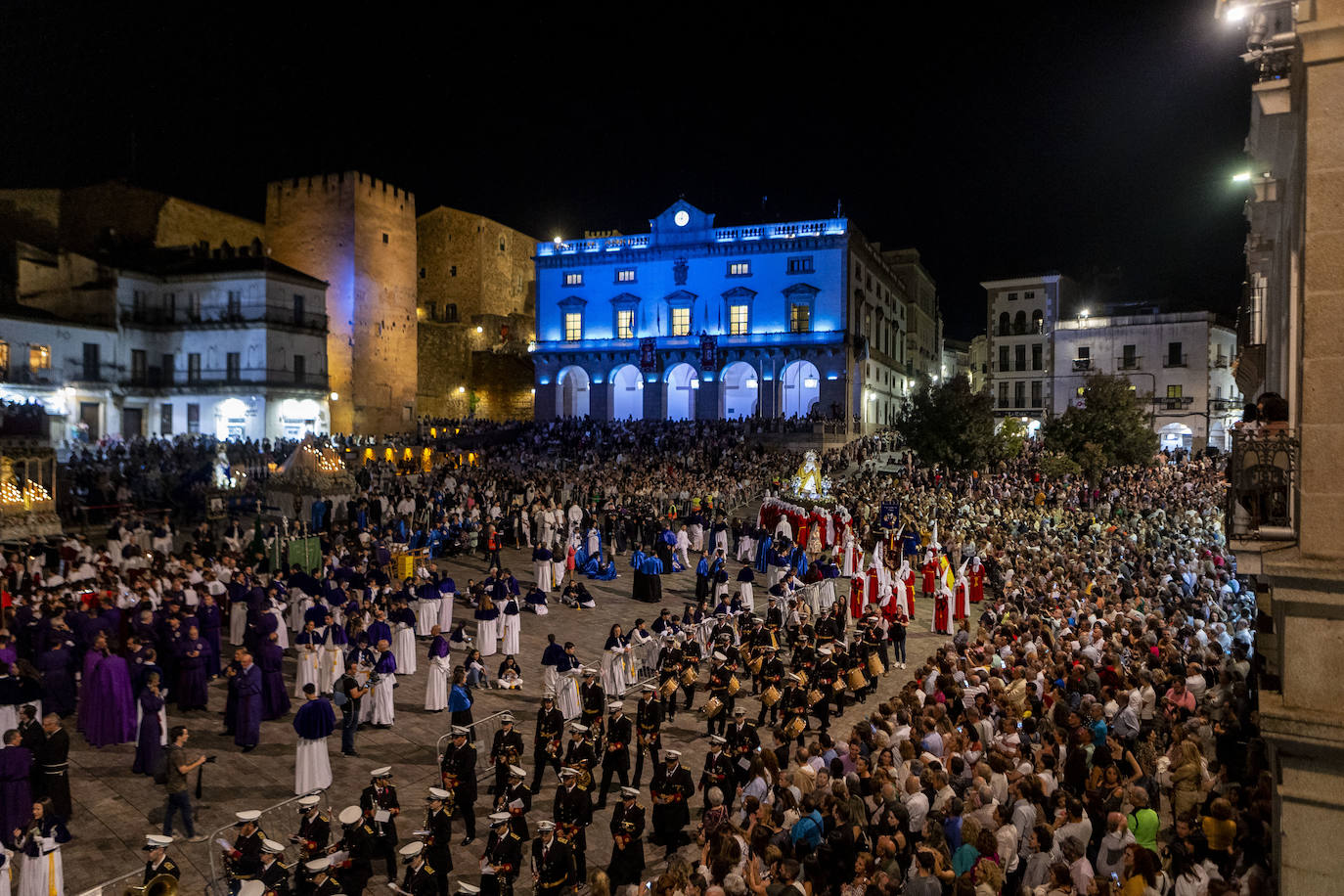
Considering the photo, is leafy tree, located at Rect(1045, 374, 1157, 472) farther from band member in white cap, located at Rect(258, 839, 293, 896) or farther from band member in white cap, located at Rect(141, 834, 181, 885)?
band member in white cap, located at Rect(141, 834, 181, 885)

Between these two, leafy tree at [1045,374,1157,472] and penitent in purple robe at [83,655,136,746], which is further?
leafy tree at [1045,374,1157,472]

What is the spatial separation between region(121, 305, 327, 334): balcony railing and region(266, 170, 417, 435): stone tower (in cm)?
486

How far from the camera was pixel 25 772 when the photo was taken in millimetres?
8070

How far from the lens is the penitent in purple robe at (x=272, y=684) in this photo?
1132 centimetres

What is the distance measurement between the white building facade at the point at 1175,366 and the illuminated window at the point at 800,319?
14656 mm

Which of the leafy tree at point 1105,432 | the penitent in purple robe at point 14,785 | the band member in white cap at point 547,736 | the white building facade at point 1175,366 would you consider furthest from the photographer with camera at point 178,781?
the white building facade at point 1175,366

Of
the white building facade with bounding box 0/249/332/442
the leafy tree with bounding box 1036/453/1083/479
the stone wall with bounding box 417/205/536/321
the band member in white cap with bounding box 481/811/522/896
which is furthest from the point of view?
the stone wall with bounding box 417/205/536/321

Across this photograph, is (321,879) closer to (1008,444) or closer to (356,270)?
(1008,444)

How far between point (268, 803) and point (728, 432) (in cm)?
3102

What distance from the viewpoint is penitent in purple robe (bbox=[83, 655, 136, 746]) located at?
10344mm

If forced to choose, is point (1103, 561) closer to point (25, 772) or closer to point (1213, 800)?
point (1213, 800)

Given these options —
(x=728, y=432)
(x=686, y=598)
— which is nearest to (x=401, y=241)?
(x=728, y=432)

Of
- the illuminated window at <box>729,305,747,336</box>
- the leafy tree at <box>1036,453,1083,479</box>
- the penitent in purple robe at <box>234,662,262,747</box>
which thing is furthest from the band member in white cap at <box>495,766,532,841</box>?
the illuminated window at <box>729,305,747,336</box>

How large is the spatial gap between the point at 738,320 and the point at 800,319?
356cm
